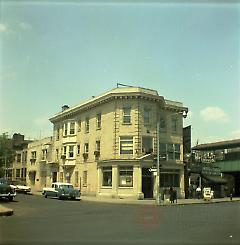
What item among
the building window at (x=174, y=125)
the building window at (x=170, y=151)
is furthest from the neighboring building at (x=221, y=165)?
the building window at (x=174, y=125)

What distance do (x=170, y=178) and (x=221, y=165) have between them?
2010 centimetres

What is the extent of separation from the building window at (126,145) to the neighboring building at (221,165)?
1125 centimetres

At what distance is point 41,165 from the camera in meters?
63.8

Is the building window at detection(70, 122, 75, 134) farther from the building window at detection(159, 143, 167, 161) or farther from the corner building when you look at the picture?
the building window at detection(159, 143, 167, 161)

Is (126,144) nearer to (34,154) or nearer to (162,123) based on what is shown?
(162,123)

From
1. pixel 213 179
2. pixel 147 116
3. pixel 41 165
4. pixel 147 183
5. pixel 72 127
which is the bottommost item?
pixel 147 183

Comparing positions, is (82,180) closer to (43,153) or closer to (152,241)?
(43,153)

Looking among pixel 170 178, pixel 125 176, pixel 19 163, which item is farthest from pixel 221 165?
pixel 19 163

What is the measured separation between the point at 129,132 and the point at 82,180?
33.6 feet

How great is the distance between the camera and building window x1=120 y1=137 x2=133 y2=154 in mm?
43969

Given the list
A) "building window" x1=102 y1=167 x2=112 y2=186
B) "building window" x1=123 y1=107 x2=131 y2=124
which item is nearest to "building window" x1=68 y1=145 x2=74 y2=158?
"building window" x1=102 y1=167 x2=112 y2=186

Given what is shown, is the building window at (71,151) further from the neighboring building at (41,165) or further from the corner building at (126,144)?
the neighboring building at (41,165)

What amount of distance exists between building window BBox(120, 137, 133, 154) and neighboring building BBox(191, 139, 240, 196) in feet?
36.9

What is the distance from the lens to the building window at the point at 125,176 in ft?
141
